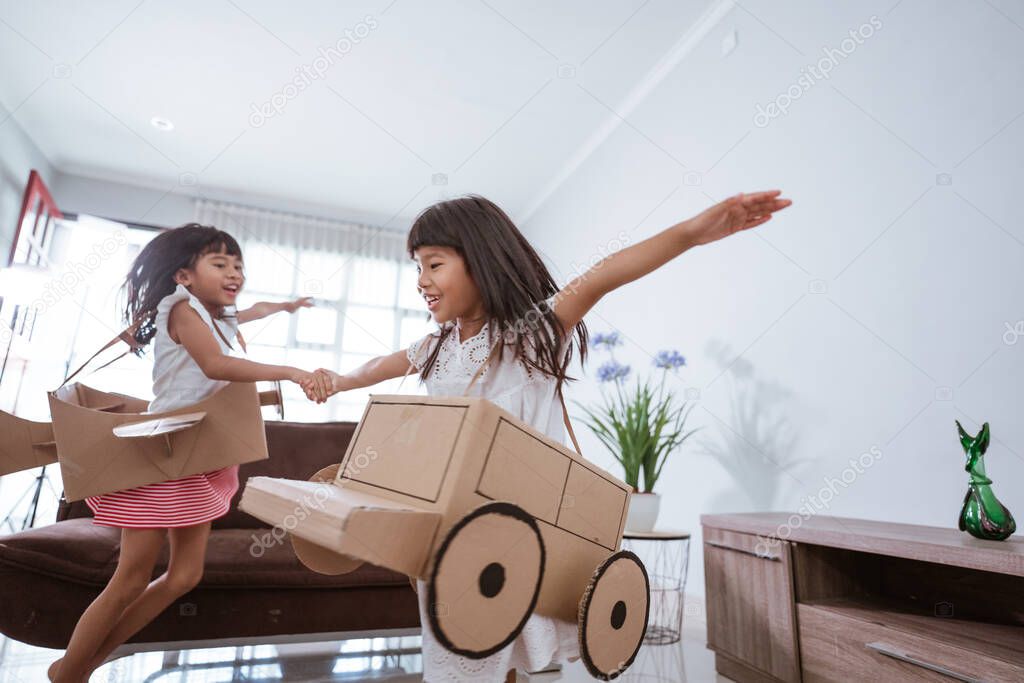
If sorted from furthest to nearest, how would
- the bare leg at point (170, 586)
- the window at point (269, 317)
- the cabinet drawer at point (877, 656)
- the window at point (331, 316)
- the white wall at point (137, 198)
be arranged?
the window at point (331, 316)
the white wall at point (137, 198)
the window at point (269, 317)
the bare leg at point (170, 586)
the cabinet drawer at point (877, 656)

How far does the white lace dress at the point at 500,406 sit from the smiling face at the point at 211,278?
77cm

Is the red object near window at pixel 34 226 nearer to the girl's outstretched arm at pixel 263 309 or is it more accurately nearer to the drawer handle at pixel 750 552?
the girl's outstretched arm at pixel 263 309

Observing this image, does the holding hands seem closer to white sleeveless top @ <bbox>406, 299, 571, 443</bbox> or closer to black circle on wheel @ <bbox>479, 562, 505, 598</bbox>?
white sleeveless top @ <bbox>406, 299, 571, 443</bbox>

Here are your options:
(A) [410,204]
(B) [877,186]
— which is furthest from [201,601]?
(A) [410,204]

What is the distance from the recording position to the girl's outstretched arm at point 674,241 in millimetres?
752

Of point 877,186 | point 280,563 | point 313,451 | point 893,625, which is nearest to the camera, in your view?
point 893,625

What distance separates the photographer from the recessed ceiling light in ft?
13.2

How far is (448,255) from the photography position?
0.94 metres

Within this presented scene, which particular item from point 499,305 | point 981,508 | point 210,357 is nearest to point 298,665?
point 210,357

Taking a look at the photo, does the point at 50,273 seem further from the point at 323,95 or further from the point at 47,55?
the point at 323,95

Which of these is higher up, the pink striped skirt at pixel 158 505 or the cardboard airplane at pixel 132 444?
the cardboard airplane at pixel 132 444

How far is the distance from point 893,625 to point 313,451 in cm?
197

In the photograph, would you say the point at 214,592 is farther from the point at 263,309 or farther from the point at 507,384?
the point at 507,384

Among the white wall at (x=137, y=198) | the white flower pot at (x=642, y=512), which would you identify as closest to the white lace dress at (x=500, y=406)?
the white flower pot at (x=642, y=512)
